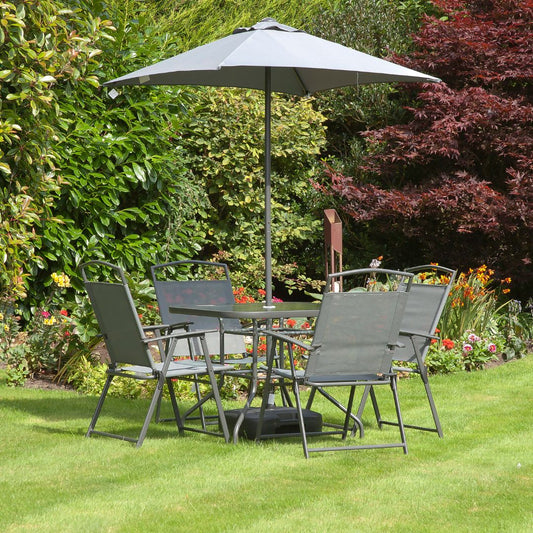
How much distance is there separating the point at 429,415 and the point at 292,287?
5169mm

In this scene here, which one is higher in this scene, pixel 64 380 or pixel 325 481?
pixel 325 481

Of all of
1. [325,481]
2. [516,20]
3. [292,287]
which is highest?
[516,20]

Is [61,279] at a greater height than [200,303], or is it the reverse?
[200,303]

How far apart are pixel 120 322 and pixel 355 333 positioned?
52.9 inches

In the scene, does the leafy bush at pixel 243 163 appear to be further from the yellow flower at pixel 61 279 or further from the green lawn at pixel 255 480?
the green lawn at pixel 255 480

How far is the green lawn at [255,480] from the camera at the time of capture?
12.0 ft

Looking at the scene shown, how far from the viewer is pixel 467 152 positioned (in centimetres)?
1047

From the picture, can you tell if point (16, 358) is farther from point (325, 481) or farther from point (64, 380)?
point (325, 481)

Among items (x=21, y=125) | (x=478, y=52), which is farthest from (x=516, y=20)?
(x=21, y=125)

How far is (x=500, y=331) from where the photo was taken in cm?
916

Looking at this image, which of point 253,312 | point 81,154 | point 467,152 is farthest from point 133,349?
point 467,152

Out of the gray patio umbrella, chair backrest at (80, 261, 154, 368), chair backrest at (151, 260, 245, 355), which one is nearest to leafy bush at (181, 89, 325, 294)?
the gray patio umbrella

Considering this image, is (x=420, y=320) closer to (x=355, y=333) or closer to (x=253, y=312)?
(x=355, y=333)

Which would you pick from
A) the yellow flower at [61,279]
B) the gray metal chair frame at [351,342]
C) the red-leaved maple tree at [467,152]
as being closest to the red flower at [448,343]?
the red-leaved maple tree at [467,152]
